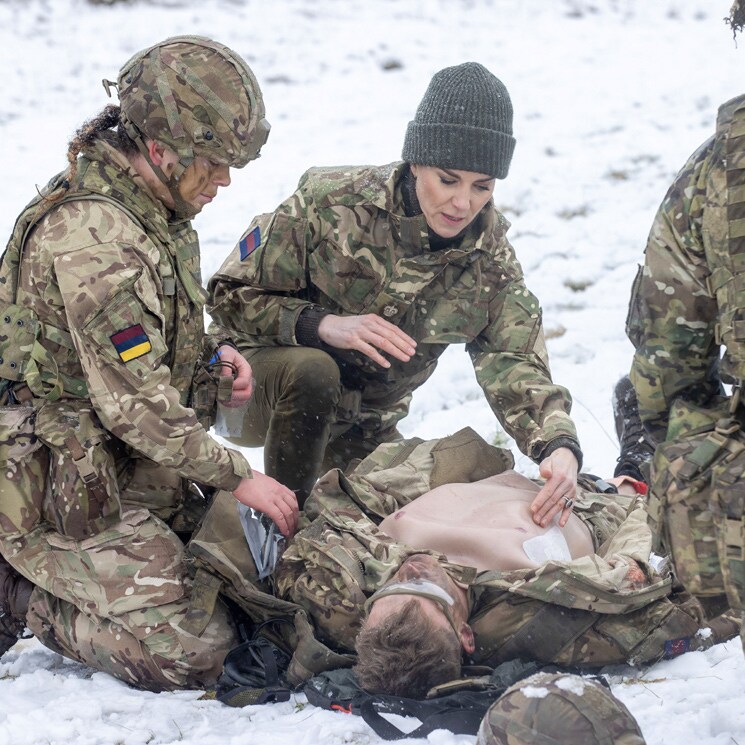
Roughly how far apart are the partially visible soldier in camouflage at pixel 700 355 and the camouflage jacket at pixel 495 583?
57 centimetres

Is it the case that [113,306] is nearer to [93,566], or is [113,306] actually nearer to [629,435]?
[93,566]

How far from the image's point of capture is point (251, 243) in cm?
486

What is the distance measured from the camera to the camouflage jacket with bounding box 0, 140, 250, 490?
3.55 meters

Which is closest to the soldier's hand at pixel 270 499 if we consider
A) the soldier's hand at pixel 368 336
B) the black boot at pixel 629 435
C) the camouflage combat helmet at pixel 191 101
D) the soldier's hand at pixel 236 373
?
the soldier's hand at pixel 236 373

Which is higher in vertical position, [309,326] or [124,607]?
[309,326]

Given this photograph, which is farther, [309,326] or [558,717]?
[309,326]

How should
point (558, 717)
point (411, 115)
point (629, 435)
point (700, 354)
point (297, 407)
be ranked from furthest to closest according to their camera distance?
A: point (411, 115) < point (629, 435) < point (297, 407) < point (700, 354) < point (558, 717)

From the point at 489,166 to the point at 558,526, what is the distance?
1470mm

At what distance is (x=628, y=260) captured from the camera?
774cm

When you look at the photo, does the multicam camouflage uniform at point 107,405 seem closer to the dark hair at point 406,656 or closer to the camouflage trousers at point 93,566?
the camouflage trousers at point 93,566

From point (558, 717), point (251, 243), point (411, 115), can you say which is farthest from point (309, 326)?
point (411, 115)

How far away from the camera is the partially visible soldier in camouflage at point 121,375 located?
3.62 metres

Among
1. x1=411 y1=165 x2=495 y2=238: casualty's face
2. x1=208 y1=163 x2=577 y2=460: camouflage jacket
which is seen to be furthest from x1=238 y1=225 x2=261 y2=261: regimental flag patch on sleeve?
x1=411 y1=165 x2=495 y2=238: casualty's face

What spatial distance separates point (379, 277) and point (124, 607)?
1.83 meters
